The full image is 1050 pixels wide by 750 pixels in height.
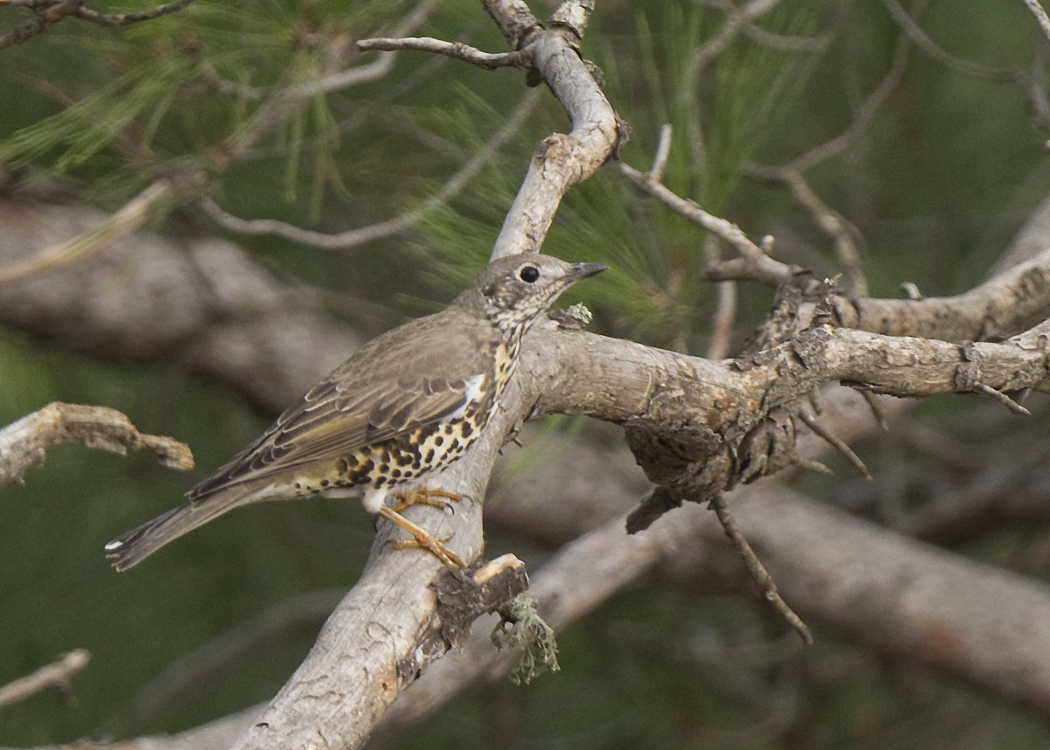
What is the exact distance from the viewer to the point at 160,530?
103 inches

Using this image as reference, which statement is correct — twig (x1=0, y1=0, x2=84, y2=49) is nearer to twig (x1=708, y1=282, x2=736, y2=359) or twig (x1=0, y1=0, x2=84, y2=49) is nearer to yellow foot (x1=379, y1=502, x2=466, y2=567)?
yellow foot (x1=379, y1=502, x2=466, y2=567)

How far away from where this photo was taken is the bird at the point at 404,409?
2852 millimetres

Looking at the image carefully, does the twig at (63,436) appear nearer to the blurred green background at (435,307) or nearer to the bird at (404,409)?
the bird at (404,409)

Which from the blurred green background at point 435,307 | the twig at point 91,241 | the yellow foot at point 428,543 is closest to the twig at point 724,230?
the blurred green background at point 435,307

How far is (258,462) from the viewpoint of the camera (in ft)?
9.16

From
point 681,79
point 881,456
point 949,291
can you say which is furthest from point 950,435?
point 681,79

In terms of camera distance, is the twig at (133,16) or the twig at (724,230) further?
the twig at (724,230)

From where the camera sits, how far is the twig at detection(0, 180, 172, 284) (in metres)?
2.95

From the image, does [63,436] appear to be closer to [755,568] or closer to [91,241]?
[91,241]

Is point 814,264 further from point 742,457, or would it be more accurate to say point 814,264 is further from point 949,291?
point 742,457

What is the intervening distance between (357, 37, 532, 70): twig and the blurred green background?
28.7 inches

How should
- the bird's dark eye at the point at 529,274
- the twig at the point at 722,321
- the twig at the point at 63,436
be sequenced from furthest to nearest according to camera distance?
the twig at the point at 722,321 < the bird's dark eye at the point at 529,274 < the twig at the point at 63,436

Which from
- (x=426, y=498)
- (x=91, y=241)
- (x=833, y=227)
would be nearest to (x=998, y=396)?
(x=426, y=498)

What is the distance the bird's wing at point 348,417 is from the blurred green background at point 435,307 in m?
1.10
